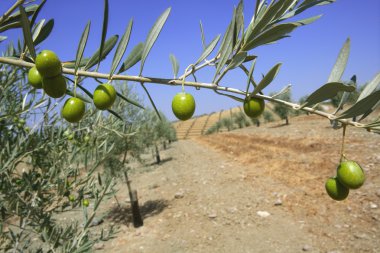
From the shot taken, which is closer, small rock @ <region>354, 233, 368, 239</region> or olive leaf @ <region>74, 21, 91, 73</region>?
olive leaf @ <region>74, 21, 91, 73</region>

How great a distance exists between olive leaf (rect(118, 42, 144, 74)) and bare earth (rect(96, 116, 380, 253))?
18.9ft

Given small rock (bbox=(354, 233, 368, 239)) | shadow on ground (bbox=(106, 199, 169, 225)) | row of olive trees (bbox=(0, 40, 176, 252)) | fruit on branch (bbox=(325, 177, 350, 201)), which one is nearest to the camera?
fruit on branch (bbox=(325, 177, 350, 201))

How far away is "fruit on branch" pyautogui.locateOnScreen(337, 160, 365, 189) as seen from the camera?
841 millimetres

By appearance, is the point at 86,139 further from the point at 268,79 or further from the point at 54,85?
the point at 268,79

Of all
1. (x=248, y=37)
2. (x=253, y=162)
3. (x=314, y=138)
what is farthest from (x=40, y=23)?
(x=314, y=138)

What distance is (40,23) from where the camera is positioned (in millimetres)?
951

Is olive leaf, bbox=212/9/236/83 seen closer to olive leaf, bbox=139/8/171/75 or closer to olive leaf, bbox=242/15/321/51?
olive leaf, bbox=242/15/321/51

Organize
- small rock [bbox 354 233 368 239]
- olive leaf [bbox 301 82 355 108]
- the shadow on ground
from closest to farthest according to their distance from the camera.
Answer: olive leaf [bbox 301 82 355 108] < small rock [bbox 354 233 368 239] < the shadow on ground

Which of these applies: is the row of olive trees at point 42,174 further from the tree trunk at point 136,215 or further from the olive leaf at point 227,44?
the tree trunk at point 136,215

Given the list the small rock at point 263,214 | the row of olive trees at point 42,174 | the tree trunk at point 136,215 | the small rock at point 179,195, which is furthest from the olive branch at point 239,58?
the small rock at point 179,195

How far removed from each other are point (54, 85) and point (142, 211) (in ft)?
32.3

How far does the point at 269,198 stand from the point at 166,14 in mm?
8080

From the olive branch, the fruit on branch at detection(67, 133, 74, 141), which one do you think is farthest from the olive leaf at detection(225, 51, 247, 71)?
the fruit on branch at detection(67, 133, 74, 141)

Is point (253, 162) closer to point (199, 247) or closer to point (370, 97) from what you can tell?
point (199, 247)
